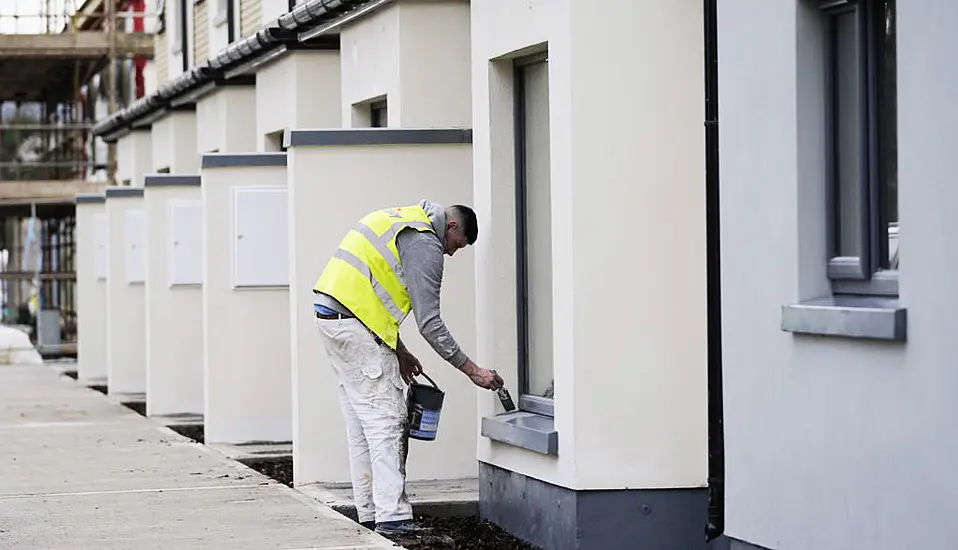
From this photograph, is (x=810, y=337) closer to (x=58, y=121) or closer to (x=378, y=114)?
(x=378, y=114)

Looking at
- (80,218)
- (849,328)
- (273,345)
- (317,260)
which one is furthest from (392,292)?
(80,218)

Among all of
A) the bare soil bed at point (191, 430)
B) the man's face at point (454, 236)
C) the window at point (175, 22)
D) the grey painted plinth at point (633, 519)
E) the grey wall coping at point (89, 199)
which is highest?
the window at point (175, 22)

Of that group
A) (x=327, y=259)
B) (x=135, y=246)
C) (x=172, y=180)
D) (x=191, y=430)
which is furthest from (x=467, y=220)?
(x=135, y=246)

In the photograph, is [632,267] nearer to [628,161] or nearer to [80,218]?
[628,161]

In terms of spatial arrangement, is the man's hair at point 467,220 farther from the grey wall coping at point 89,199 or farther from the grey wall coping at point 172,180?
the grey wall coping at point 89,199

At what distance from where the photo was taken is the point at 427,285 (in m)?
8.70

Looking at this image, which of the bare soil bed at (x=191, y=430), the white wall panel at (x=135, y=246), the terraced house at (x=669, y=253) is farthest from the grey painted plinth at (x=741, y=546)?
the white wall panel at (x=135, y=246)

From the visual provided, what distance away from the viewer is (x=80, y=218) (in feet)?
75.7

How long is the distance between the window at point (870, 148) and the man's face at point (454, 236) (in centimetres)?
280

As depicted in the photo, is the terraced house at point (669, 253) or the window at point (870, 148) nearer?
the terraced house at point (669, 253)

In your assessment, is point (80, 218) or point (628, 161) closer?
point (628, 161)

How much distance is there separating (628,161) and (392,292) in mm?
1590

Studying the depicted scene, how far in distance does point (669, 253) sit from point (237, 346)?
21.7 feet

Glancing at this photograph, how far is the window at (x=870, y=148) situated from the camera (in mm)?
6305
